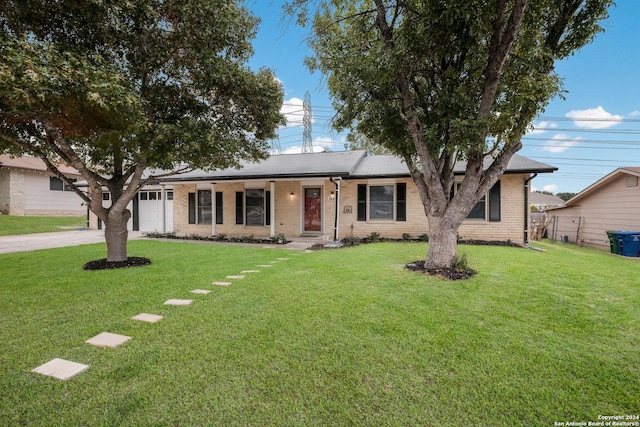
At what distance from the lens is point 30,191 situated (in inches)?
758

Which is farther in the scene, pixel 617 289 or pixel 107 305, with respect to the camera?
pixel 617 289

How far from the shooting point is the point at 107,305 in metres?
3.94

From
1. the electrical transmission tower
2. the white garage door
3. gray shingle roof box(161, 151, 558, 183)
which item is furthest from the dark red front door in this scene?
the electrical transmission tower

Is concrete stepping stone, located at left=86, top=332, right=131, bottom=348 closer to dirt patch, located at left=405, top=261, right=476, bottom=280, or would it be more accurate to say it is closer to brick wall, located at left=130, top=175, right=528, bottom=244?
dirt patch, located at left=405, top=261, right=476, bottom=280

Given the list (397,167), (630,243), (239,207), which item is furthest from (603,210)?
(239,207)

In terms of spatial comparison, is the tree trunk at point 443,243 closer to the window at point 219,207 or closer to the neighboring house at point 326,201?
→ the neighboring house at point 326,201

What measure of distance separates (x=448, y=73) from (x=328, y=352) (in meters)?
5.64

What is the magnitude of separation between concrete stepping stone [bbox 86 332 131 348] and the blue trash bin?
1395 cm

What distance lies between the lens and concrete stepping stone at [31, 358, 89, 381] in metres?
2.31

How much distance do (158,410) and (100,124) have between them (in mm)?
5807

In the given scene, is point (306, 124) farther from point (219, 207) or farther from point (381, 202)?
point (381, 202)

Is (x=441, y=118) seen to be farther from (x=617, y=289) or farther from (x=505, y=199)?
(x=505, y=199)

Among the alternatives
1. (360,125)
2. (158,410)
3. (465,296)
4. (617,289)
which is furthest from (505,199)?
(158,410)

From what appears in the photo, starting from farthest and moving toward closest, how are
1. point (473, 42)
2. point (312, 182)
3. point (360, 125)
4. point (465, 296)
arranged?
point (312, 182), point (360, 125), point (473, 42), point (465, 296)
